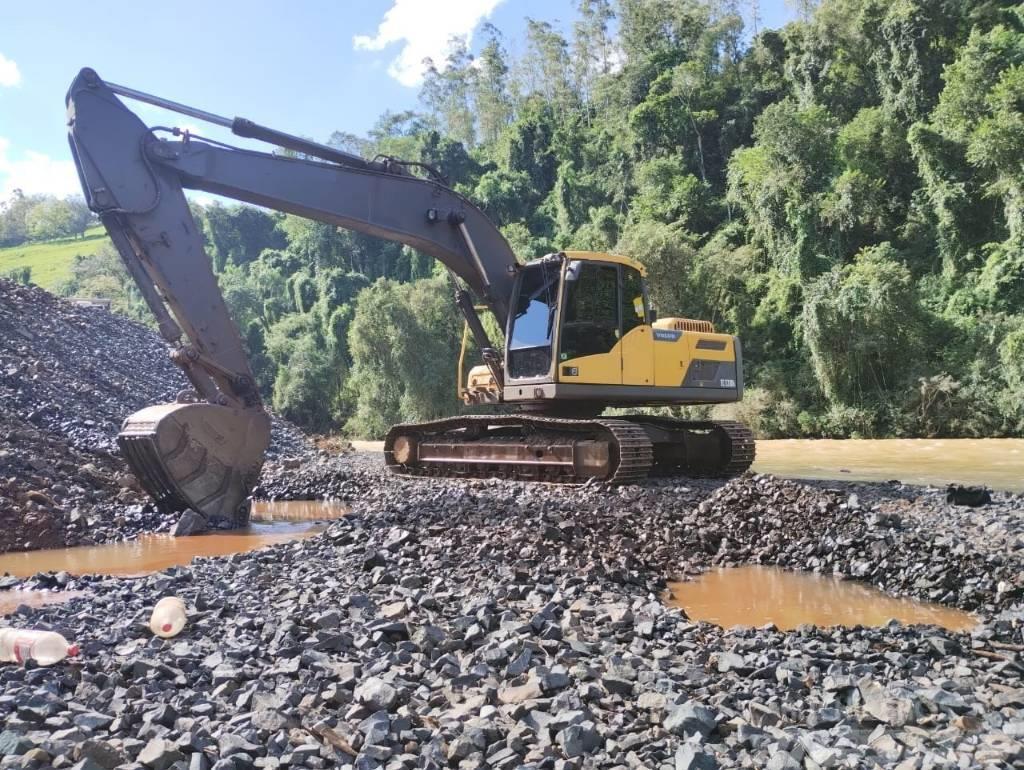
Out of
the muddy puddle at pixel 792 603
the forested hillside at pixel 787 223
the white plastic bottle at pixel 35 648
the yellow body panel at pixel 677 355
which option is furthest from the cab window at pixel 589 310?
the forested hillside at pixel 787 223

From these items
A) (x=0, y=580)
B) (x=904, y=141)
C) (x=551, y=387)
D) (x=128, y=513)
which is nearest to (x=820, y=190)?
(x=904, y=141)

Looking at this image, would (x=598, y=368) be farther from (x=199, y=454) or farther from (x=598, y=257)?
(x=199, y=454)

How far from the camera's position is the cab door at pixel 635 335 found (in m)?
9.66

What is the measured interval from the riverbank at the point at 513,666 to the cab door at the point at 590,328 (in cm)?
342

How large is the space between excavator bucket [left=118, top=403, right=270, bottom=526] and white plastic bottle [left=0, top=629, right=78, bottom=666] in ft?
14.2

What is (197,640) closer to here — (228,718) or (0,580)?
(228,718)

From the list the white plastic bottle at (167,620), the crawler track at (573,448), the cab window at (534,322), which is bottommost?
the white plastic bottle at (167,620)

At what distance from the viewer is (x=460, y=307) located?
10391mm

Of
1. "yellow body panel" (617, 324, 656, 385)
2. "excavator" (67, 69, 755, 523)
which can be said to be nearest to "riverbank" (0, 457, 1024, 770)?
"excavator" (67, 69, 755, 523)

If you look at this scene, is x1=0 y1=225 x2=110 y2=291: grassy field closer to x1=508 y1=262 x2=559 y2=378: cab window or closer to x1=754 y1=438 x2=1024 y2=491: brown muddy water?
x1=754 y1=438 x2=1024 y2=491: brown muddy water

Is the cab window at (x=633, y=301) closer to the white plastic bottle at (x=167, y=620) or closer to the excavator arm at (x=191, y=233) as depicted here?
the excavator arm at (x=191, y=233)

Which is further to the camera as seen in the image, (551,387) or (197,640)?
(551,387)

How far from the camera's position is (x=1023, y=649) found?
145 inches

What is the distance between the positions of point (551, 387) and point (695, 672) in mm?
6156
